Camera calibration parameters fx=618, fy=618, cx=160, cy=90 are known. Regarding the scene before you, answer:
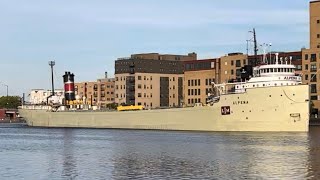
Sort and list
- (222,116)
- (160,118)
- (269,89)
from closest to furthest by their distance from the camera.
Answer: (269,89) → (222,116) → (160,118)

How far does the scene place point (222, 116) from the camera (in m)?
105

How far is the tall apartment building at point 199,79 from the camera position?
180m

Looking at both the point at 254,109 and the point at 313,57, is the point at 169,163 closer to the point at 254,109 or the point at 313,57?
the point at 254,109

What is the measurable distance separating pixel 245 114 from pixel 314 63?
199ft

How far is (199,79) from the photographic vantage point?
7215 inches

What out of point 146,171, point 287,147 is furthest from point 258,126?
point 146,171

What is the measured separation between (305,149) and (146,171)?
2510cm

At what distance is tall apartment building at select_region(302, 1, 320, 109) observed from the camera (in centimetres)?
15338

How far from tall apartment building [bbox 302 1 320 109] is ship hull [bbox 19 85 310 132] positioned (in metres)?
49.6

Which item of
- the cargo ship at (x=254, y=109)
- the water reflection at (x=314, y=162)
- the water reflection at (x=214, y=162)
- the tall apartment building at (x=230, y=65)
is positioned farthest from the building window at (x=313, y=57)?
the water reflection at (x=214, y=162)

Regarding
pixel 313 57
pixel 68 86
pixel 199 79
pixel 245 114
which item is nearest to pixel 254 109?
pixel 245 114

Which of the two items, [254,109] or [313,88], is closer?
[254,109]

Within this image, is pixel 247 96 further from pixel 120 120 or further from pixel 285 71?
pixel 120 120

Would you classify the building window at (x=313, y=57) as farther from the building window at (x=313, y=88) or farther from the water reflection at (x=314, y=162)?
the water reflection at (x=314, y=162)
